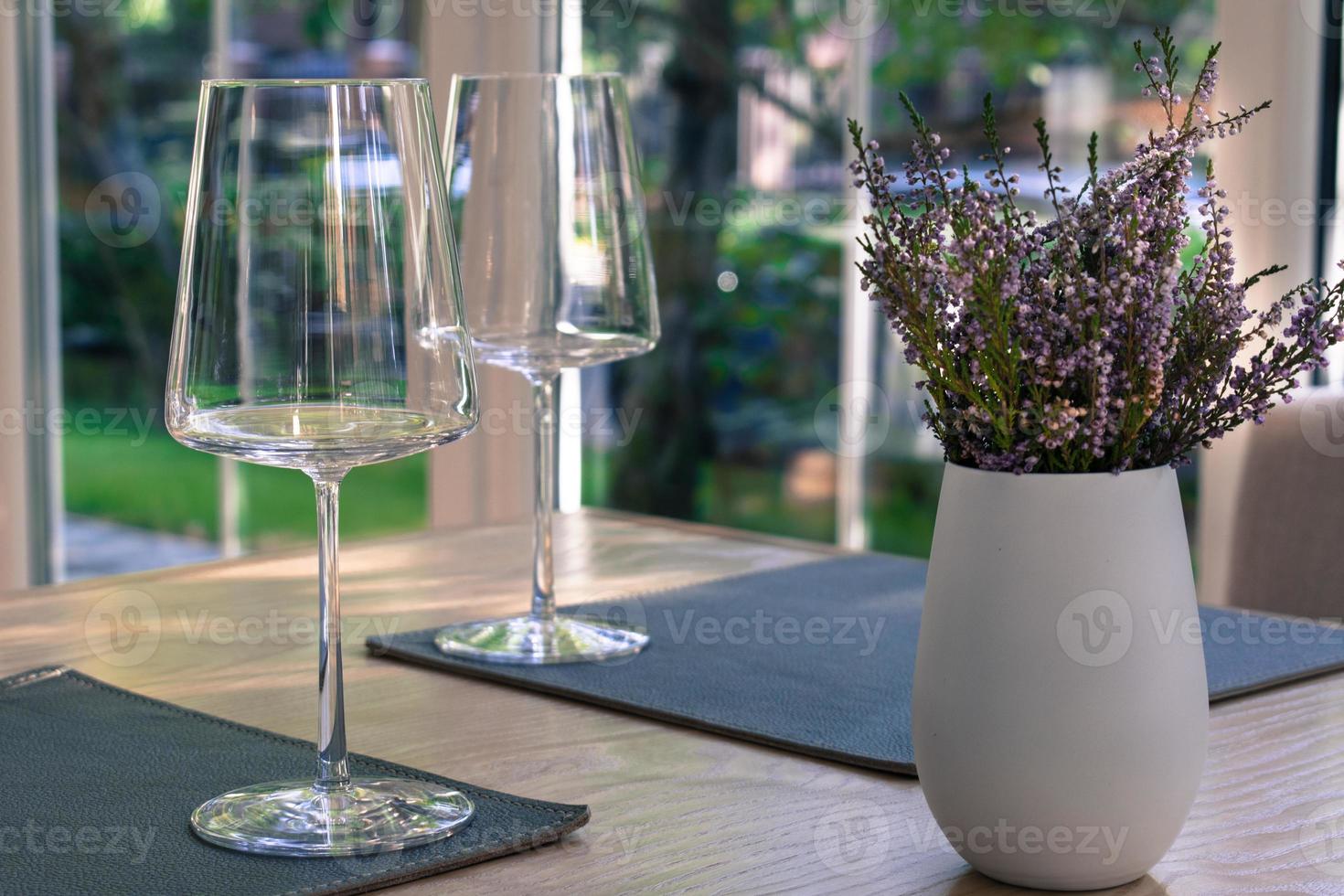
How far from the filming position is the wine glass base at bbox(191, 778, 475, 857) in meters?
0.70

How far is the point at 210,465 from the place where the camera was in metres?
4.01

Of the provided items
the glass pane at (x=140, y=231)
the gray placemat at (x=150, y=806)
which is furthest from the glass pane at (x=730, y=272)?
the gray placemat at (x=150, y=806)

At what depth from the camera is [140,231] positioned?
396cm

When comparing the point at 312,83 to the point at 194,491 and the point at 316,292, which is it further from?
the point at 194,491

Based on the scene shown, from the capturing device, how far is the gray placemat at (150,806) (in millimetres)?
670

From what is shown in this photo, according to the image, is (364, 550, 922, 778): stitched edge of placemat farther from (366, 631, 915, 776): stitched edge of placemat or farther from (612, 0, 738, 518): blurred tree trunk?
(612, 0, 738, 518): blurred tree trunk

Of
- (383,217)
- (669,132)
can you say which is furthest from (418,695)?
(669,132)

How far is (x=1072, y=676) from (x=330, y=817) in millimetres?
330

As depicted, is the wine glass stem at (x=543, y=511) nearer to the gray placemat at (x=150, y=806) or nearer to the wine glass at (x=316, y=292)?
the gray placemat at (x=150, y=806)

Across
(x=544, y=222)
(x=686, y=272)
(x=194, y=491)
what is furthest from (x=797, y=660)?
(x=194, y=491)

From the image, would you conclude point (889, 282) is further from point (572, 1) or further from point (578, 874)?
point (572, 1)

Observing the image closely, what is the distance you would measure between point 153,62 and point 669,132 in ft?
4.72

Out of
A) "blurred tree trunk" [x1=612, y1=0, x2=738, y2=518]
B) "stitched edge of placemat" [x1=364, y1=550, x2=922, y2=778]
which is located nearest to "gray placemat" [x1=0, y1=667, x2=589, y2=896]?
"stitched edge of placemat" [x1=364, y1=550, x2=922, y2=778]

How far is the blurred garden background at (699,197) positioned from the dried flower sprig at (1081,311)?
1.92 metres
